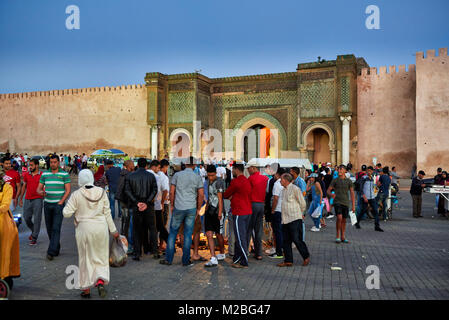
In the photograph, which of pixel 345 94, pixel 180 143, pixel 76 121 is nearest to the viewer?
pixel 345 94

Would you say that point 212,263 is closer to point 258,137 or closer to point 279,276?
point 279,276

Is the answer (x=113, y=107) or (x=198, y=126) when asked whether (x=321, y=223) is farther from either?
(x=113, y=107)

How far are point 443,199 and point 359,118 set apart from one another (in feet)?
35.9

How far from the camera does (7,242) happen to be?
3791 millimetres

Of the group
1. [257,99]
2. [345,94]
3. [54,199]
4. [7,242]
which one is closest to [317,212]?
[54,199]

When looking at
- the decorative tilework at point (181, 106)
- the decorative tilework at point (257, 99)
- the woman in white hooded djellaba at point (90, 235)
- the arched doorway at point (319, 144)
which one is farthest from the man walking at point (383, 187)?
the decorative tilework at point (181, 106)

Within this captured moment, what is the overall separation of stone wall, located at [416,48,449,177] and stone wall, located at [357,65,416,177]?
87 centimetres

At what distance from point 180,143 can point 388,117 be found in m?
12.2

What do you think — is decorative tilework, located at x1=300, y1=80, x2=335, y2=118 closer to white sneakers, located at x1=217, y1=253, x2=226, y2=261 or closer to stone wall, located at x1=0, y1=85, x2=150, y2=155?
stone wall, located at x1=0, y1=85, x2=150, y2=155

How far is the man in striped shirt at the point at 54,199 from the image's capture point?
5.51 m

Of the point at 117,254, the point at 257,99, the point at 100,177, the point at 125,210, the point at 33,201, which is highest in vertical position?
the point at 257,99

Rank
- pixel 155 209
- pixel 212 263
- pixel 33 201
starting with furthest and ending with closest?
pixel 33 201 < pixel 155 209 < pixel 212 263

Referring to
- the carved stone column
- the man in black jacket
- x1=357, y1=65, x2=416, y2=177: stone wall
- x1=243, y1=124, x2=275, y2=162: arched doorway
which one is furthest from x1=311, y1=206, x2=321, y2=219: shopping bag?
the carved stone column

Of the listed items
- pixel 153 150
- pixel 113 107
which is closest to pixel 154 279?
pixel 153 150
